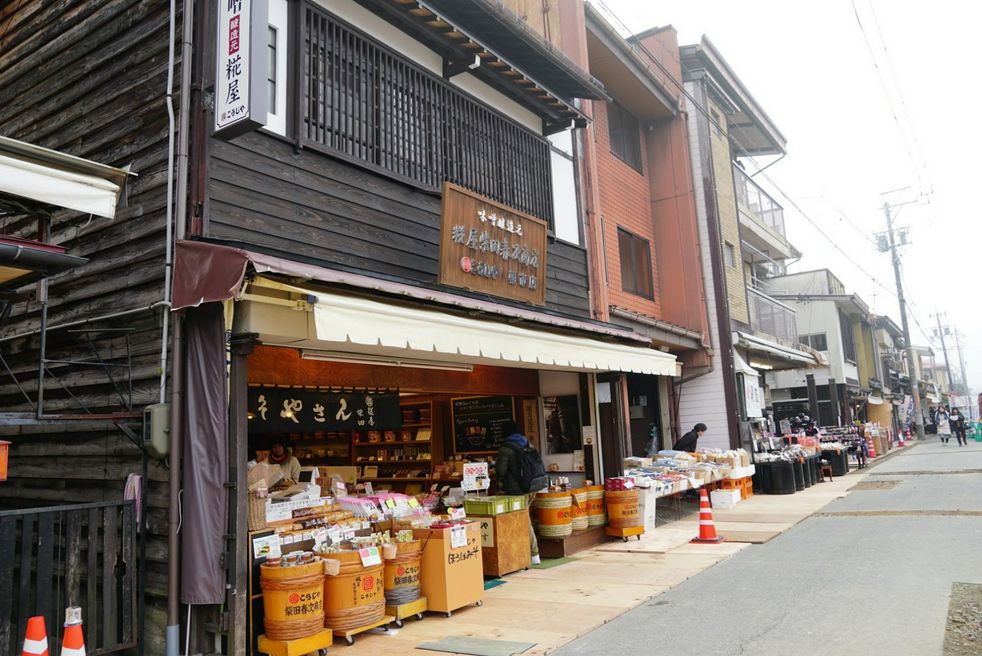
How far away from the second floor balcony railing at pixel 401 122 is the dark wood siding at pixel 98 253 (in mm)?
1706

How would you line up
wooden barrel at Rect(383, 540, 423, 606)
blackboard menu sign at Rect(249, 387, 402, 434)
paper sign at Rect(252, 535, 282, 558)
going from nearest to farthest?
1. paper sign at Rect(252, 535, 282, 558)
2. wooden barrel at Rect(383, 540, 423, 606)
3. blackboard menu sign at Rect(249, 387, 402, 434)

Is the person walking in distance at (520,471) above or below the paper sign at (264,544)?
above

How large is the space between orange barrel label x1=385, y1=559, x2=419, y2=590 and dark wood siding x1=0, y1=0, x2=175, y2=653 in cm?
215

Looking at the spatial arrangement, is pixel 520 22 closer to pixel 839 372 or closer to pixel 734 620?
pixel 734 620

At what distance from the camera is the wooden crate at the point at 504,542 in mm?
9414

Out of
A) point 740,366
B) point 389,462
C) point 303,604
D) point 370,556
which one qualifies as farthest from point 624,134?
point 303,604

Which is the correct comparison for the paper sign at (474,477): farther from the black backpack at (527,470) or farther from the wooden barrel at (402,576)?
the wooden barrel at (402,576)

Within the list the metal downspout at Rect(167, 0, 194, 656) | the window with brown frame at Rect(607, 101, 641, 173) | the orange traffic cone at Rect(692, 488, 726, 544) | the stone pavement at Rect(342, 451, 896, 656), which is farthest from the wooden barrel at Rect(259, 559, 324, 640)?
the window with brown frame at Rect(607, 101, 641, 173)

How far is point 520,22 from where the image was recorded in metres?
11.0

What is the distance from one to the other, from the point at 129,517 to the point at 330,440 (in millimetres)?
7114

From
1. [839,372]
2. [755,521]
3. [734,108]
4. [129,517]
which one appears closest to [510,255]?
[129,517]

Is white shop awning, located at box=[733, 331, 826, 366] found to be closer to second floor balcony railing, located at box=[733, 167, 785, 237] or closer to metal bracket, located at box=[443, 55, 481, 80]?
second floor balcony railing, located at box=[733, 167, 785, 237]

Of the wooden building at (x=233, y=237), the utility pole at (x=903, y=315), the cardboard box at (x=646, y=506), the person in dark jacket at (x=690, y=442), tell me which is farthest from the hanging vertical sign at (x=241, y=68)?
the utility pole at (x=903, y=315)

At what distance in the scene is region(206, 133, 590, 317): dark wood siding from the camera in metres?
7.18
